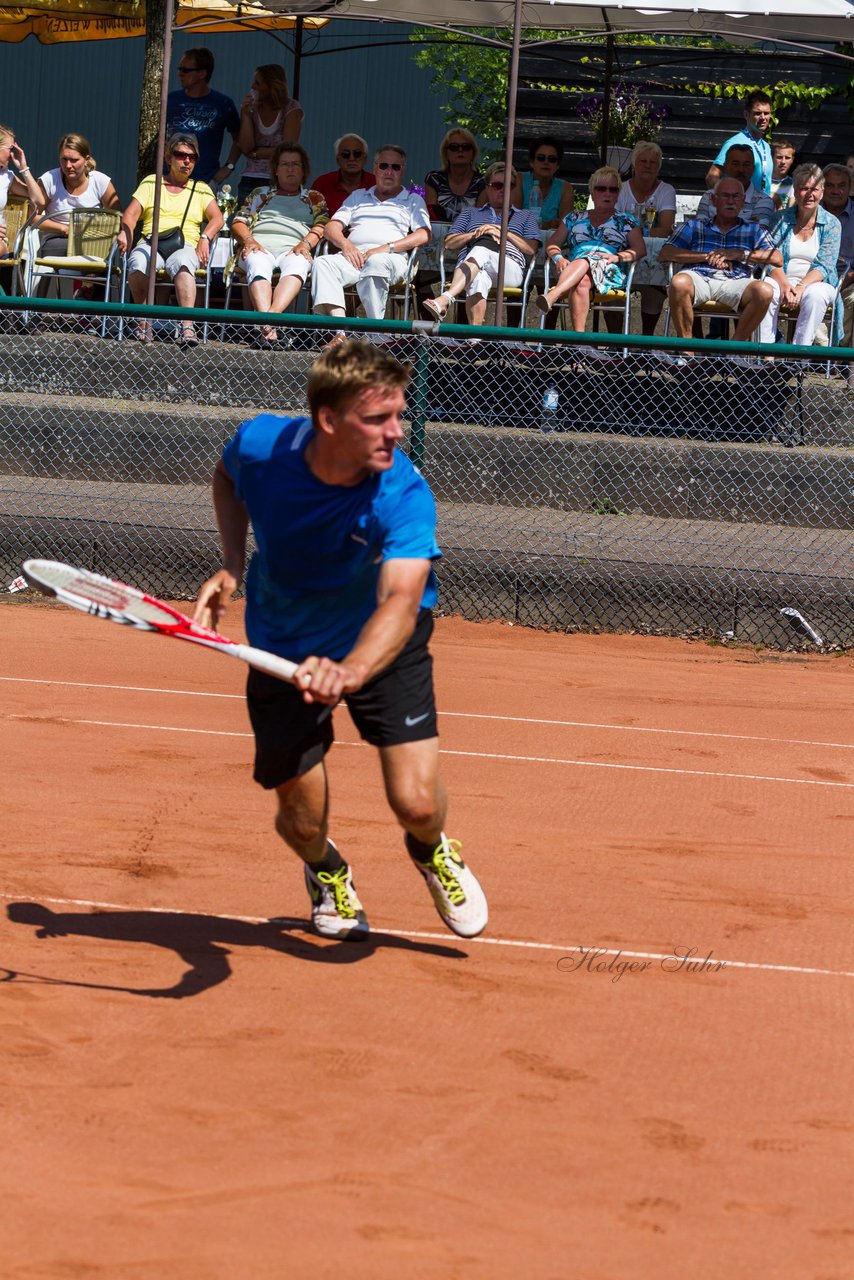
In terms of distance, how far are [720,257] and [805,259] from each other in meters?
0.68

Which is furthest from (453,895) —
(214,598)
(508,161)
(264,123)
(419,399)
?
(264,123)

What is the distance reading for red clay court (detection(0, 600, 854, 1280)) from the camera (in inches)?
131

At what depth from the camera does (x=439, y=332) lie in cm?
1077

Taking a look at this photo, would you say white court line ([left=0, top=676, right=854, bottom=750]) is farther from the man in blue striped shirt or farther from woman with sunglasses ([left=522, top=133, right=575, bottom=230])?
woman with sunglasses ([left=522, top=133, right=575, bottom=230])

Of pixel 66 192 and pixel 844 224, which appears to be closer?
pixel 844 224

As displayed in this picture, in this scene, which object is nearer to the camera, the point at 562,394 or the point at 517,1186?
the point at 517,1186

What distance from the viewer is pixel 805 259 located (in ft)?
40.2

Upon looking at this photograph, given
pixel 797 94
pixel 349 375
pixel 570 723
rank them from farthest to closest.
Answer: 1. pixel 797 94
2. pixel 570 723
3. pixel 349 375

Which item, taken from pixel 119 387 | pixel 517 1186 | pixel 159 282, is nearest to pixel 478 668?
pixel 119 387

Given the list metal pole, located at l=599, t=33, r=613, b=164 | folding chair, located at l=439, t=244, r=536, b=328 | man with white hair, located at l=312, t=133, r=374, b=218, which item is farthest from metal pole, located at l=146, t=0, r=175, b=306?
metal pole, located at l=599, t=33, r=613, b=164

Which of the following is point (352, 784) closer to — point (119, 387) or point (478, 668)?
point (478, 668)

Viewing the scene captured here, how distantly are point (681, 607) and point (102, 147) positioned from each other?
15.7 meters

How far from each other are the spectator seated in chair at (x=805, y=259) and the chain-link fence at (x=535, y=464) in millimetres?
687

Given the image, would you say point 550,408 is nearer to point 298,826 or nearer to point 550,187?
point 550,187
